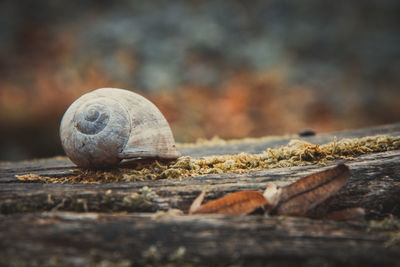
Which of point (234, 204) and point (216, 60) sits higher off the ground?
point (216, 60)

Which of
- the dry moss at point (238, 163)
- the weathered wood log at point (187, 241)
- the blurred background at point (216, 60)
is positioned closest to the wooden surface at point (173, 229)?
the weathered wood log at point (187, 241)

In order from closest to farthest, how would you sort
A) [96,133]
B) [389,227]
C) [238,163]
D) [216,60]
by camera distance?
1. [389,227]
2. [96,133]
3. [238,163]
4. [216,60]

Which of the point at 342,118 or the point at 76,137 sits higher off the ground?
the point at 342,118

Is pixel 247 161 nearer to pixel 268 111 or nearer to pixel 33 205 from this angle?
pixel 33 205

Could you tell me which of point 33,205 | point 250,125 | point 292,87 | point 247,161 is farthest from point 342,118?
point 33,205

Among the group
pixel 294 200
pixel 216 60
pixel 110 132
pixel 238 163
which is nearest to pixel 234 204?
pixel 294 200

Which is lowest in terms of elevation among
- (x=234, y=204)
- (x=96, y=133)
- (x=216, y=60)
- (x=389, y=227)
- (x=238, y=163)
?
(x=389, y=227)

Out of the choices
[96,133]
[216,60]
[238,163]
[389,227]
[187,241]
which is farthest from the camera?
[216,60]

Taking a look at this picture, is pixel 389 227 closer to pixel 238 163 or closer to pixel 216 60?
pixel 238 163
